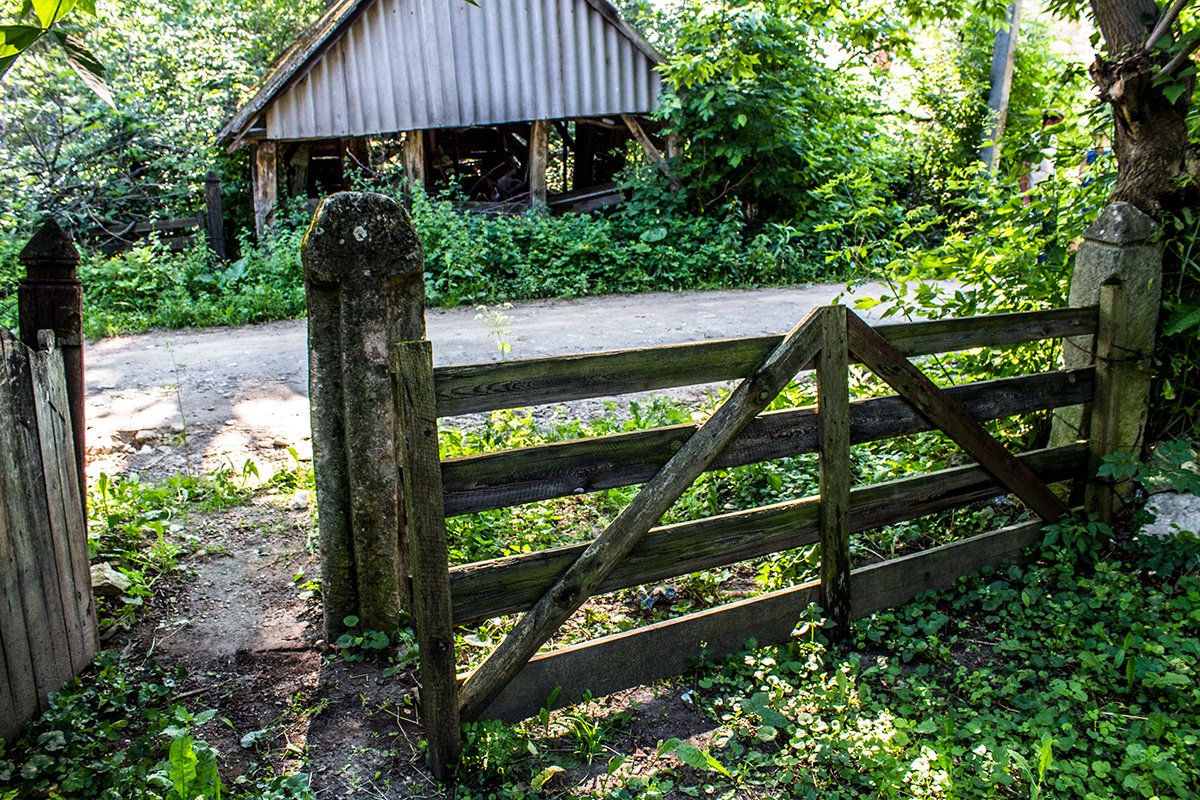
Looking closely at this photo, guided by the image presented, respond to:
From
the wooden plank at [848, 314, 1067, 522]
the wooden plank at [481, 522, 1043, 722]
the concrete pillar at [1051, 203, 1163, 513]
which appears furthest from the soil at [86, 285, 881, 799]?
the concrete pillar at [1051, 203, 1163, 513]

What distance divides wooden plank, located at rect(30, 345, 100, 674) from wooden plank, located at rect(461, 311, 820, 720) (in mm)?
1601

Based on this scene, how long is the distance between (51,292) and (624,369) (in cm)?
224

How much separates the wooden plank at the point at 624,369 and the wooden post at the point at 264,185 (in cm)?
1193

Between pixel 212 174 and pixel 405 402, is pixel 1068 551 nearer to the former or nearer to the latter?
pixel 405 402

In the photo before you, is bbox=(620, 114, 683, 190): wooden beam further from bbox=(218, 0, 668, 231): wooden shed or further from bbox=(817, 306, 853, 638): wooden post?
bbox=(817, 306, 853, 638): wooden post

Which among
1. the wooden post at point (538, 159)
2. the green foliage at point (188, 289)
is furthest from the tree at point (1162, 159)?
the wooden post at point (538, 159)

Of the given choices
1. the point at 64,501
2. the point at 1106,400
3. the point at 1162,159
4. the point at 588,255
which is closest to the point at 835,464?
the point at 1106,400

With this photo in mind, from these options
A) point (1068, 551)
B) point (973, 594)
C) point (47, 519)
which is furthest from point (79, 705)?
point (1068, 551)

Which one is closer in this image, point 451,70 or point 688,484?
point 688,484

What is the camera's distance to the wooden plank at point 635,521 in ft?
9.99

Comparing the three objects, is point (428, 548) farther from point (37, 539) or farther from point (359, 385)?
point (37, 539)

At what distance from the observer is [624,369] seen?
3.18 metres

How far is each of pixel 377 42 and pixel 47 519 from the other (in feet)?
39.4

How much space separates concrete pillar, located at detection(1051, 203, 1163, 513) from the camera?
4254 mm
